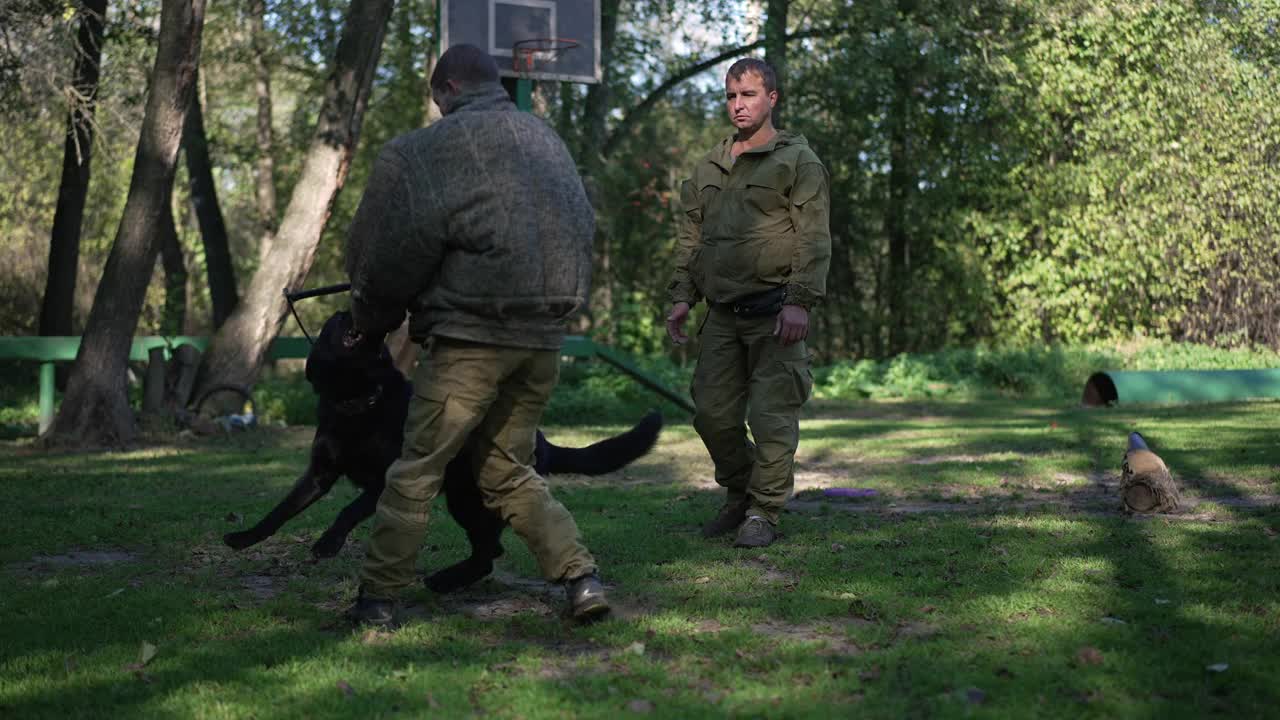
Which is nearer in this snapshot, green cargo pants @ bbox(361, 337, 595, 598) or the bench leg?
green cargo pants @ bbox(361, 337, 595, 598)

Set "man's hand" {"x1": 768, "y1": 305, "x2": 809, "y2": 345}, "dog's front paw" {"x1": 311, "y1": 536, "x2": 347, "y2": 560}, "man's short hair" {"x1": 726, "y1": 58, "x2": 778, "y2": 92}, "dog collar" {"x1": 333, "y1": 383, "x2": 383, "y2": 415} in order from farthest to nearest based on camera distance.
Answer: "man's short hair" {"x1": 726, "y1": 58, "x2": 778, "y2": 92} < "man's hand" {"x1": 768, "y1": 305, "x2": 809, "y2": 345} < "dog's front paw" {"x1": 311, "y1": 536, "x2": 347, "y2": 560} < "dog collar" {"x1": 333, "y1": 383, "x2": 383, "y2": 415}

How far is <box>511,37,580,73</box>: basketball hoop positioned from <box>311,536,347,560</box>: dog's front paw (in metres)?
7.97

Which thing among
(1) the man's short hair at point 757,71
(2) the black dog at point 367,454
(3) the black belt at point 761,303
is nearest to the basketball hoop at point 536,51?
(1) the man's short hair at point 757,71

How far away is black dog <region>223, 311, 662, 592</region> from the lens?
461 cm

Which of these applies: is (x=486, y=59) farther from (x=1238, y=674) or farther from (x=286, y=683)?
(x=1238, y=674)

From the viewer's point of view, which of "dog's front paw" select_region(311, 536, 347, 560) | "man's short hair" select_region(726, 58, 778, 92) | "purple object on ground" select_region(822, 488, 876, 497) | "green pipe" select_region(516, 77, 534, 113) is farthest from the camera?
"green pipe" select_region(516, 77, 534, 113)

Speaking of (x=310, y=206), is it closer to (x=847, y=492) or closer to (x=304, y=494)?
(x=847, y=492)

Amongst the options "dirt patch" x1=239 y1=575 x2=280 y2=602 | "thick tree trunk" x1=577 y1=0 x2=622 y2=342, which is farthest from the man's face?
"thick tree trunk" x1=577 y1=0 x2=622 y2=342

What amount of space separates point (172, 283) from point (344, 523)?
1322 centimetres

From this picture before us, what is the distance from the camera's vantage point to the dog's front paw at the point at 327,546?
525 centimetres

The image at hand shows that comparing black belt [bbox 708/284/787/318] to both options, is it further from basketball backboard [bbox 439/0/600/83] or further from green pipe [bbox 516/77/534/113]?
basketball backboard [bbox 439/0/600/83]

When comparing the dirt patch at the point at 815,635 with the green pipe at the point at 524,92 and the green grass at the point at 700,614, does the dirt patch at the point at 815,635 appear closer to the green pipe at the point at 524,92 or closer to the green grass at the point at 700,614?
the green grass at the point at 700,614

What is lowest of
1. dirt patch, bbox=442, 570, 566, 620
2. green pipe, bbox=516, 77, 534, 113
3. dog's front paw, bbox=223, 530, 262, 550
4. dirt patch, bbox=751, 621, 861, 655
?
dirt patch, bbox=442, 570, 566, 620

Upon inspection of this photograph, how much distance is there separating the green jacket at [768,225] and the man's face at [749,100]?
13 cm
